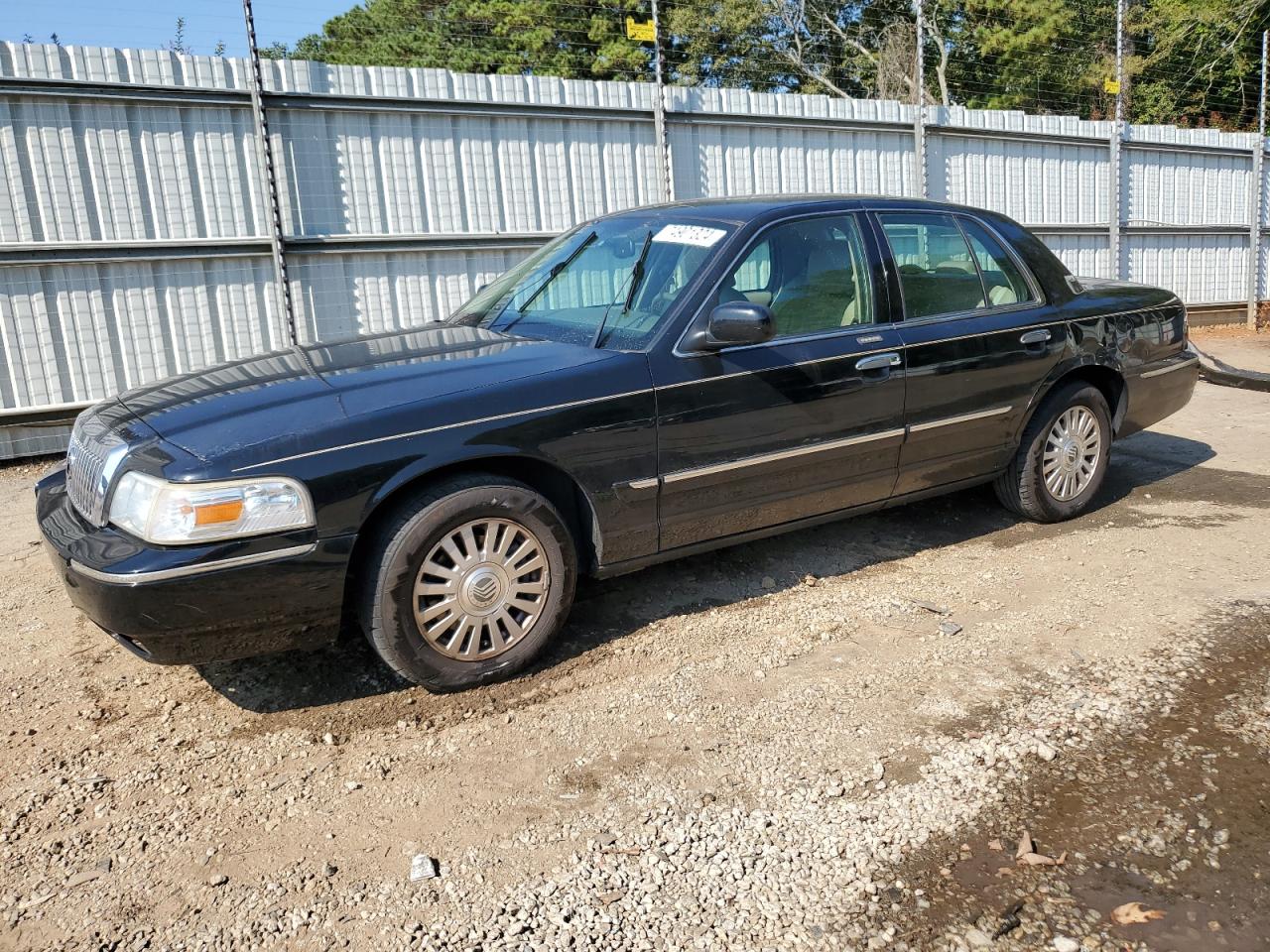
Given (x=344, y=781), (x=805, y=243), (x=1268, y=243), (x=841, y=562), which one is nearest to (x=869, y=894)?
(x=344, y=781)

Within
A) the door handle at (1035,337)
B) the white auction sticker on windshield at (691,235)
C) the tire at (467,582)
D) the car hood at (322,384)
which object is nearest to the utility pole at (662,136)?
the door handle at (1035,337)

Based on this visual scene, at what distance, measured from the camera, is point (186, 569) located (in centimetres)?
311

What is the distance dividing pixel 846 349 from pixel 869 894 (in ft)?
8.18

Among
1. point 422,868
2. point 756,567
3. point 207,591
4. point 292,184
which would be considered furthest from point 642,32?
point 422,868

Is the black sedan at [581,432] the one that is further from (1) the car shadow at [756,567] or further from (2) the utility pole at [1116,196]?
(2) the utility pole at [1116,196]

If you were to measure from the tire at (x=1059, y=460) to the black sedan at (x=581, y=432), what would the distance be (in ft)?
0.05

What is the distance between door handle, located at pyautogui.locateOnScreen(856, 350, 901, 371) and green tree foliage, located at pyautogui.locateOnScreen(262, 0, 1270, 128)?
18847 millimetres

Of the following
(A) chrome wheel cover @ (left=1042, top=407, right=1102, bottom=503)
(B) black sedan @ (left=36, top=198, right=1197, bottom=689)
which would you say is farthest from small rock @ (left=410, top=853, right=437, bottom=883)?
(A) chrome wheel cover @ (left=1042, top=407, right=1102, bottom=503)

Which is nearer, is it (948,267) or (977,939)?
(977,939)

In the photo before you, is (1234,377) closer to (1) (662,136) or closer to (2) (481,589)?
(1) (662,136)

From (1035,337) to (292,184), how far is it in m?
6.00

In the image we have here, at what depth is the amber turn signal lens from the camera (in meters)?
3.14

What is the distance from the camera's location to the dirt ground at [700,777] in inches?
98.3

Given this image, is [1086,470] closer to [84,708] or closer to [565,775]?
[565,775]
